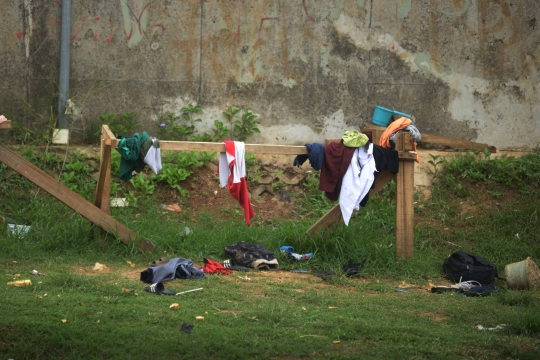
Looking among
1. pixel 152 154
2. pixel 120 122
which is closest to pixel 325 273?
pixel 152 154

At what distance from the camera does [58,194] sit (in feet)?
23.8

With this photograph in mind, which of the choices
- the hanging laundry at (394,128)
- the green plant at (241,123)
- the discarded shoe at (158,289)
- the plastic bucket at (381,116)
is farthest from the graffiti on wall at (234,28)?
the discarded shoe at (158,289)

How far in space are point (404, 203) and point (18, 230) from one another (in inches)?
164

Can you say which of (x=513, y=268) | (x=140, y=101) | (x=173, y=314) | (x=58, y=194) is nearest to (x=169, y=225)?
(x=58, y=194)

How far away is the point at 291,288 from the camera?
6598mm

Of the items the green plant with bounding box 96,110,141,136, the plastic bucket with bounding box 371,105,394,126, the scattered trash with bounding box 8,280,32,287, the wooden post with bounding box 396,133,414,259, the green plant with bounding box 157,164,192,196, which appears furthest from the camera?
the plastic bucket with bounding box 371,105,394,126

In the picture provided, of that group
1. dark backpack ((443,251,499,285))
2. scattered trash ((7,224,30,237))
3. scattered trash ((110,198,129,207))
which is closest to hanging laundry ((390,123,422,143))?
dark backpack ((443,251,499,285))

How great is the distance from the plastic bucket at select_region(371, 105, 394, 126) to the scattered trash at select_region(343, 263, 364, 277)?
3.35 metres

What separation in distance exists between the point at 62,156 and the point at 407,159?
4.82 m

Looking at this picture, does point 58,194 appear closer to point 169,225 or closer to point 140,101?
point 169,225

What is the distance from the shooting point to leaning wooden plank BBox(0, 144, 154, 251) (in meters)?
7.19

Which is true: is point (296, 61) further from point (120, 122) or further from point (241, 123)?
point (120, 122)

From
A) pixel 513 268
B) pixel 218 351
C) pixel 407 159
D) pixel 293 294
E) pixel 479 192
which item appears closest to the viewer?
pixel 218 351

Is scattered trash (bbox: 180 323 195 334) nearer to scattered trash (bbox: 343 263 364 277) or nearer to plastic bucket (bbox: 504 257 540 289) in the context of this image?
scattered trash (bbox: 343 263 364 277)
